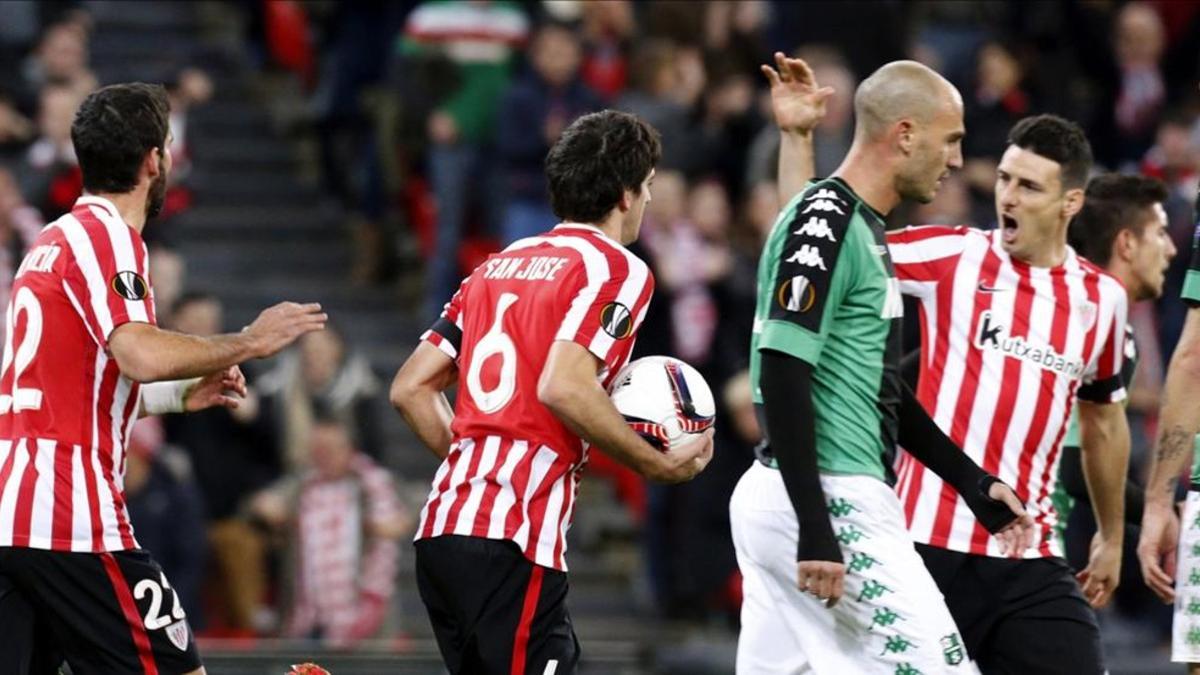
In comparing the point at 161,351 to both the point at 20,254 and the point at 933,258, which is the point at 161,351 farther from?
the point at 20,254

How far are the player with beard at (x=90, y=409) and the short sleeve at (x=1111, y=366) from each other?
283 cm

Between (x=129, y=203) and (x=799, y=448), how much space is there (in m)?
2.31

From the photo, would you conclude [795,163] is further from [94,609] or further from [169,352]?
[94,609]

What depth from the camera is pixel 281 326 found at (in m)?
7.50

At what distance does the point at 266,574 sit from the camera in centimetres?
1369

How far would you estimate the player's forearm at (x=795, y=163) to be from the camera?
27.7 feet

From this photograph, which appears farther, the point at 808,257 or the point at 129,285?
the point at 129,285

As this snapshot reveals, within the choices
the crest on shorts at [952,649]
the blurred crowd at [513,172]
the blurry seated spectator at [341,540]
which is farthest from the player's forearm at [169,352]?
the blurry seated spectator at [341,540]

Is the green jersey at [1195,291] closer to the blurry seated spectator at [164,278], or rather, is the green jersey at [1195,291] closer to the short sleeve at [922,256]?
the short sleeve at [922,256]

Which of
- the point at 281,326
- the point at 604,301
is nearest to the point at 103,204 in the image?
the point at 281,326

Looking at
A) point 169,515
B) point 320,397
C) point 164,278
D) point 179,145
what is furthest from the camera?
point 179,145

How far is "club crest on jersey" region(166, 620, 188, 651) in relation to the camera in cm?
755

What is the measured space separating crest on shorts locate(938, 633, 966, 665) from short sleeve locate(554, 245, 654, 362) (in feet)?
4.41

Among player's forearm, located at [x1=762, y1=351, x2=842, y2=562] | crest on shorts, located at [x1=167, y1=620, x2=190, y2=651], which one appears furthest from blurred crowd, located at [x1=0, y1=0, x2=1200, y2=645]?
player's forearm, located at [x1=762, y1=351, x2=842, y2=562]
